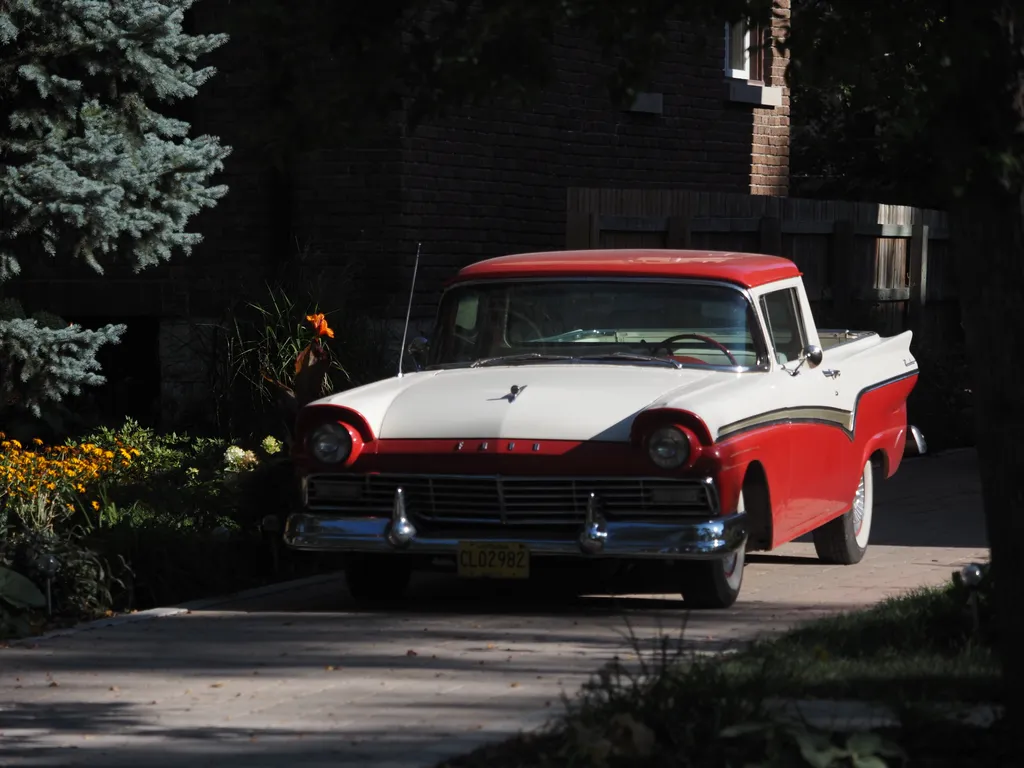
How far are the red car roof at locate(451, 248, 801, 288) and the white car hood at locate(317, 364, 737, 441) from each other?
60 cm

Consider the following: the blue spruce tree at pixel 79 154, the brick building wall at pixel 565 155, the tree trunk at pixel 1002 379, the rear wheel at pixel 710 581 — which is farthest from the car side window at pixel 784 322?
the tree trunk at pixel 1002 379

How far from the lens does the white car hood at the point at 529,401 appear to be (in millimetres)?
8930

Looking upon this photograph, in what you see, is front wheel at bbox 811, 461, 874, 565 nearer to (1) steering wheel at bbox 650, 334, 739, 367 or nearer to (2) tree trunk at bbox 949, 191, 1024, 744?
(1) steering wheel at bbox 650, 334, 739, 367

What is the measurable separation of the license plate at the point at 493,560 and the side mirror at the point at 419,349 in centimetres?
183

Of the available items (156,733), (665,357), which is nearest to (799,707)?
(156,733)

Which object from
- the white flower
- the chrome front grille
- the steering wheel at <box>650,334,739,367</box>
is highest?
the steering wheel at <box>650,334,739,367</box>

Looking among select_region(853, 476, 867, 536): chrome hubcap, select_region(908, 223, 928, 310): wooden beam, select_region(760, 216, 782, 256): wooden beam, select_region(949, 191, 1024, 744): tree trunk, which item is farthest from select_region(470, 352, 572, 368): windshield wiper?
select_region(908, 223, 928, 310): wooden beam

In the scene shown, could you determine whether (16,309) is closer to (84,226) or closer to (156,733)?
(84,226)

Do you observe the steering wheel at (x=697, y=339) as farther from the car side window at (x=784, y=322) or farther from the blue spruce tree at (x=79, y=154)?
the blue spruce tree at (x=79, y=154)

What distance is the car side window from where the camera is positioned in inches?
406

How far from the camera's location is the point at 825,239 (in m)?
19.1

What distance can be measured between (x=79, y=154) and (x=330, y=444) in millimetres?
3129

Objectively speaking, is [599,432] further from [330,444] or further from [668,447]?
[330,444]

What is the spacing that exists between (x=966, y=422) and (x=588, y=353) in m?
8.80
